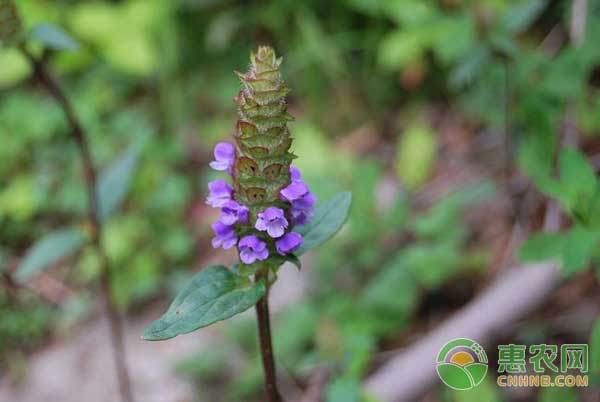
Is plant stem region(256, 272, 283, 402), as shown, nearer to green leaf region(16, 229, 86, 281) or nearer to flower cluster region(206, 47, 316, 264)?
flower cluster region(206, 47, 316, 264)

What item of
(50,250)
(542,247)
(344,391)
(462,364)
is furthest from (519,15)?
(50,250)

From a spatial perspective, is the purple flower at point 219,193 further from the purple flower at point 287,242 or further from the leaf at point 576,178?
the leaf at point 576,178

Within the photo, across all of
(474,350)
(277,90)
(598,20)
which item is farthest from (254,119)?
(598,20)

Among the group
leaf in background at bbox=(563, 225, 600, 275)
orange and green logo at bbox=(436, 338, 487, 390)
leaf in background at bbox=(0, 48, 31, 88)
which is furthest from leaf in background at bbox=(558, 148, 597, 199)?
leaf in background at bbox=(0, 48, 31, 88)

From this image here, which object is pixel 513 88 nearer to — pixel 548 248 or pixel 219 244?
pixel 548 248

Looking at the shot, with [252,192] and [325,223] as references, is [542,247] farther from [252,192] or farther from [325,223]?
[252,192]

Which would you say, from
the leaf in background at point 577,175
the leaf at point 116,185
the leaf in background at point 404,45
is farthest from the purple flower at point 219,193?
the leaf in background at point 404,45
